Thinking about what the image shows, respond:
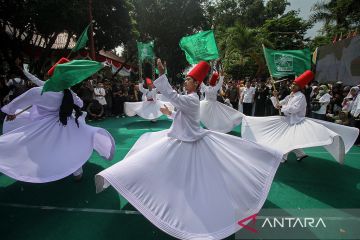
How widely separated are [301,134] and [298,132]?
103 mm

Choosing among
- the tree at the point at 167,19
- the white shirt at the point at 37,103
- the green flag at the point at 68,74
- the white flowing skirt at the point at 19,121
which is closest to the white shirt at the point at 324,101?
the green flag at the point at 68,74

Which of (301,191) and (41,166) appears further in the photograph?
(301,191)

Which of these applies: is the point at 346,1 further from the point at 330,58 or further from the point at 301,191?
the point at 301,191

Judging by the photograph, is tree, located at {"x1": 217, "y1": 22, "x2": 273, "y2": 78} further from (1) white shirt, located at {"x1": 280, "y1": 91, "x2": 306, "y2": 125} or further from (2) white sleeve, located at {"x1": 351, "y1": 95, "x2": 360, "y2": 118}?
(1) white shirt, located at {"x1": 280, "y1": 91, "x2": 306, "y2": 125}

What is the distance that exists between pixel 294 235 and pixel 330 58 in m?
15.4

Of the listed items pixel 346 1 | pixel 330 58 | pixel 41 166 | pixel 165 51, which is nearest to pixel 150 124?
pixel 41 166

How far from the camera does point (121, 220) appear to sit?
416cm

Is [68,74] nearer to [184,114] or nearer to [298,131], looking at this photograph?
[184,114]

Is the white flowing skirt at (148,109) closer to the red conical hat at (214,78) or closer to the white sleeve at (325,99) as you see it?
the red conical hat at (214,78)

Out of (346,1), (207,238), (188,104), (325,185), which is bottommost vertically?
(325,185)

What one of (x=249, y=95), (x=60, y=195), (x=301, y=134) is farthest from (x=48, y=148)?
(x=249, y=95)

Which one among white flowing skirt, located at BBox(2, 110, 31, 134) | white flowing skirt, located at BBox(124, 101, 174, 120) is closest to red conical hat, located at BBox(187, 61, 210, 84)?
white flowing skirt, located at BBox(2, 110, 31, 134)

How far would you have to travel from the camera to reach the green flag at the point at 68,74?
4.83 metres

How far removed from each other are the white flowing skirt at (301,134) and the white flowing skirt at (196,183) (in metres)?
2.17
